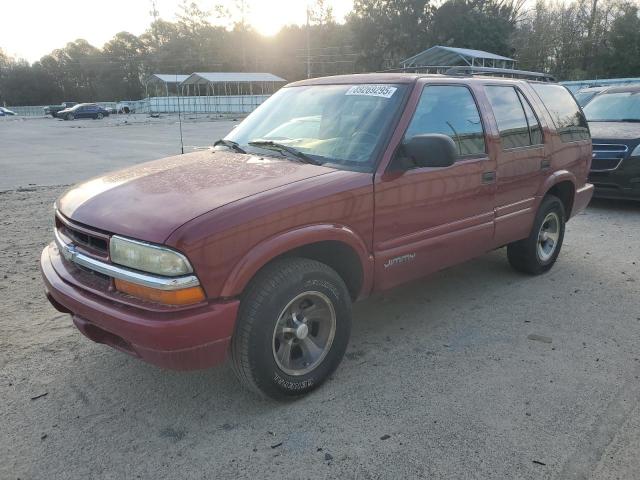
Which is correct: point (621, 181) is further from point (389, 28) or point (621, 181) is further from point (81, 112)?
point (389, 28)

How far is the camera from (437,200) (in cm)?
380

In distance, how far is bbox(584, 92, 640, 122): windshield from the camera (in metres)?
9.20

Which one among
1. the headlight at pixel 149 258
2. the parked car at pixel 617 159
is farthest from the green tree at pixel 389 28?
the headlight at pixel 149 258

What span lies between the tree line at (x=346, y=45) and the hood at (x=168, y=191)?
1651 inches

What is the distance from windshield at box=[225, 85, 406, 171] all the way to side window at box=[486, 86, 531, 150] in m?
1.14

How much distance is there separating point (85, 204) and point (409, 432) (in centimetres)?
224

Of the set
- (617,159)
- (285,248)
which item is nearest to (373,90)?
(285,248)

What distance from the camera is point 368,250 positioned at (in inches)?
134

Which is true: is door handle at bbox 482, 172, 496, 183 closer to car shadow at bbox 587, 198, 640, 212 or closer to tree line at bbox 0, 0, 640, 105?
car shadow at bbox 587, 198, 640, 212

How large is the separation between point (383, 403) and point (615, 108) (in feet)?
28.5

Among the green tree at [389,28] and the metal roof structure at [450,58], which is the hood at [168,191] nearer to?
the metal roof structure at [450,58]

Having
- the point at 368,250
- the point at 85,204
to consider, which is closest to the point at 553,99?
the point at 368,250

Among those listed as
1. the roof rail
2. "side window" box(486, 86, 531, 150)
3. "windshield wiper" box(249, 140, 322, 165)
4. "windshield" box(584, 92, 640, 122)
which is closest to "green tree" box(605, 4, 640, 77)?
"windshield" box(584, 92, 640, 122)

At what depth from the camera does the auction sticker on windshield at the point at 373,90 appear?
3.75m
